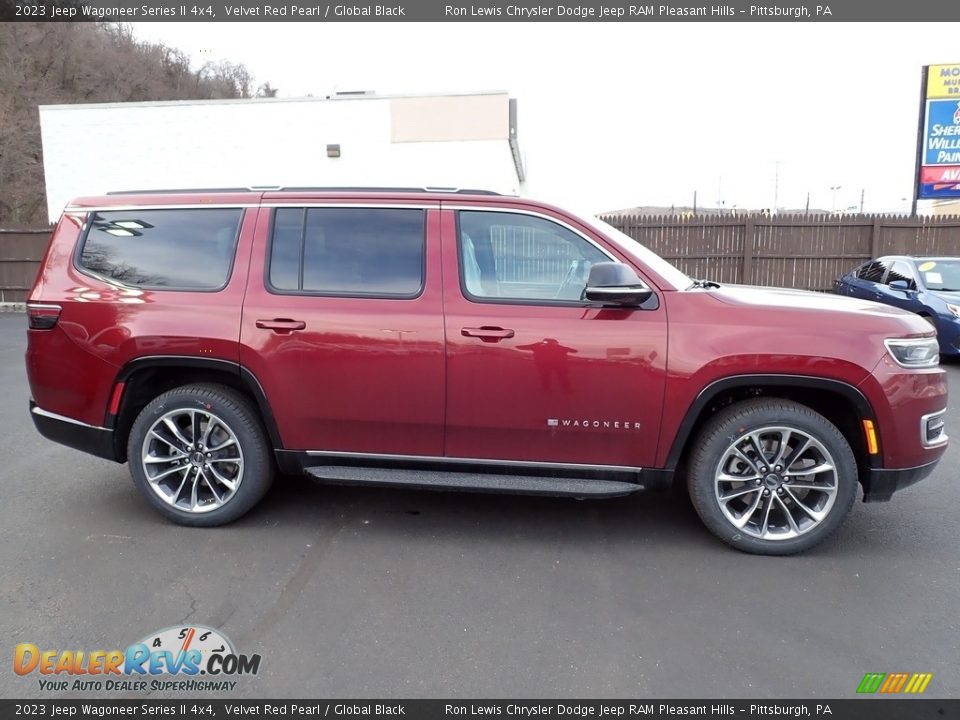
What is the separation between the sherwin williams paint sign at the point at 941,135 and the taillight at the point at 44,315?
1785cm

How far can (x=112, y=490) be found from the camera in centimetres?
432

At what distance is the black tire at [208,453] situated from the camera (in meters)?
3.61

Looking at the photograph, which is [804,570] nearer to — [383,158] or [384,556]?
[384,556]

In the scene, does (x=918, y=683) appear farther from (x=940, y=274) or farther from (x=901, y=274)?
(x=901, y=274)

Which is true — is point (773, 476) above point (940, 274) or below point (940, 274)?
below

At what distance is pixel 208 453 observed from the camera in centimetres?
367

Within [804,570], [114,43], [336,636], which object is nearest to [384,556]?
[336,636]

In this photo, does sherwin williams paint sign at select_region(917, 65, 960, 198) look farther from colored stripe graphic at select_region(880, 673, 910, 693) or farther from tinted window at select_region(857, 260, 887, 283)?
colored stripe graphic at select_region(880, 673, 910, 693)

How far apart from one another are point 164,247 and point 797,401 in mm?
3779

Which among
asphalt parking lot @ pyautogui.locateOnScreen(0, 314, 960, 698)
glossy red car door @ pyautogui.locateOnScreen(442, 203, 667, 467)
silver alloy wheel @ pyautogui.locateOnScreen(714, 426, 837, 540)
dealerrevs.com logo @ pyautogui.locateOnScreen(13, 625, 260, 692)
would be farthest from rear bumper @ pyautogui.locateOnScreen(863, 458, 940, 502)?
dealerrevs.com logo @ pyautogui.locateOnScreen(13, 625, 260, 692)

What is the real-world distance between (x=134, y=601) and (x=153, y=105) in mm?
19711

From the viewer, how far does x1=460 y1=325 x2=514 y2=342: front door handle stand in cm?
329

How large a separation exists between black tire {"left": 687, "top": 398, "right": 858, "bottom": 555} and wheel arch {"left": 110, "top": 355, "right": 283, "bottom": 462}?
2437mm

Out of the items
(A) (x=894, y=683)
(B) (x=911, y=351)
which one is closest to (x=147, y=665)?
(A) (x=894, y=683)
